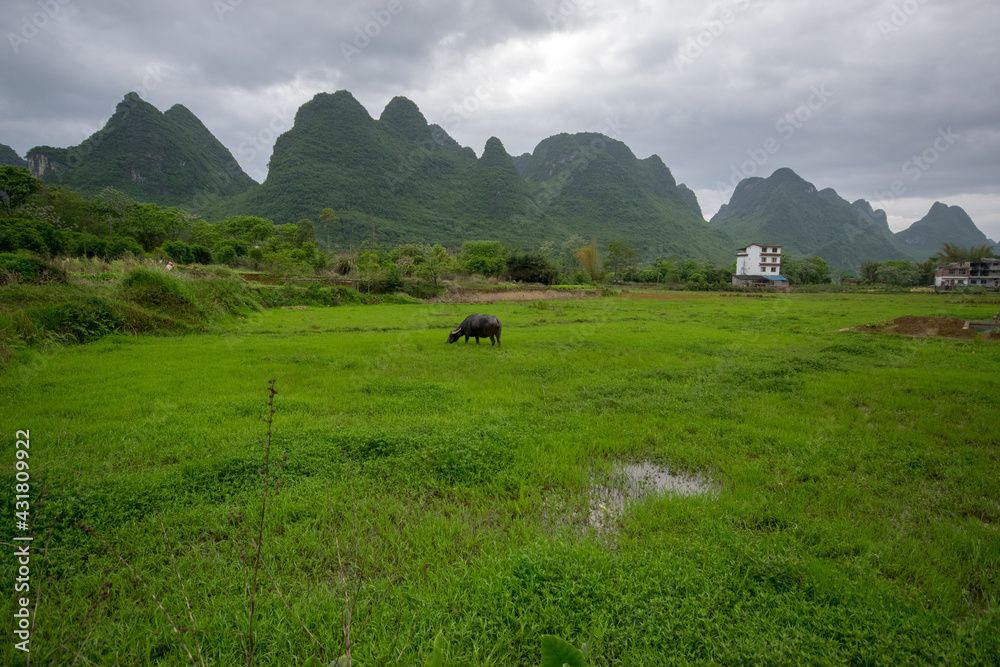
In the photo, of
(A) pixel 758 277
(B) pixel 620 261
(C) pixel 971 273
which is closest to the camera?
(C) pixel 971 273

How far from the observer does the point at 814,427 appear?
6.16m

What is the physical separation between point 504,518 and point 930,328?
19.6 m

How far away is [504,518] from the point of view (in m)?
4.00

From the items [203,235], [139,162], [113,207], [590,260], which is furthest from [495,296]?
[139,162]

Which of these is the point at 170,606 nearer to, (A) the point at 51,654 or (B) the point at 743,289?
(A) the point at 51,654

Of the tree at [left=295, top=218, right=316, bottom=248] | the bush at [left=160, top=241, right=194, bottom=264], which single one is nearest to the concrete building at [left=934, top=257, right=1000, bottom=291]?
the bush at [left=160, top=241, right=194, bottom=264]

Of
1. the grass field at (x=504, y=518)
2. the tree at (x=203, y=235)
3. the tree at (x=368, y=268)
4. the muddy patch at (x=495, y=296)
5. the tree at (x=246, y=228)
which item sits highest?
the tree at (x=246, y=228)

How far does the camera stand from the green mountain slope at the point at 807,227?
5285 inches

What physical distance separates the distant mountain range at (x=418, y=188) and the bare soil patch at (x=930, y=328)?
81596mm

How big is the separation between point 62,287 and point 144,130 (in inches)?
4761

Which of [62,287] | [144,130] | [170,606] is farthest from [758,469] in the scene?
[144,130]

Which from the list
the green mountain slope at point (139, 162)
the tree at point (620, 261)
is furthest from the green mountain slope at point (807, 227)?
the green mountain slope at point (139, 162)

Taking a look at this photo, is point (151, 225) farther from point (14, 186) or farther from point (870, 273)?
point (870, 273)

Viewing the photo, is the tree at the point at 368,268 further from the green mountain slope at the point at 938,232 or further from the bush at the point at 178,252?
the green mountain slope at the point at 938,232
